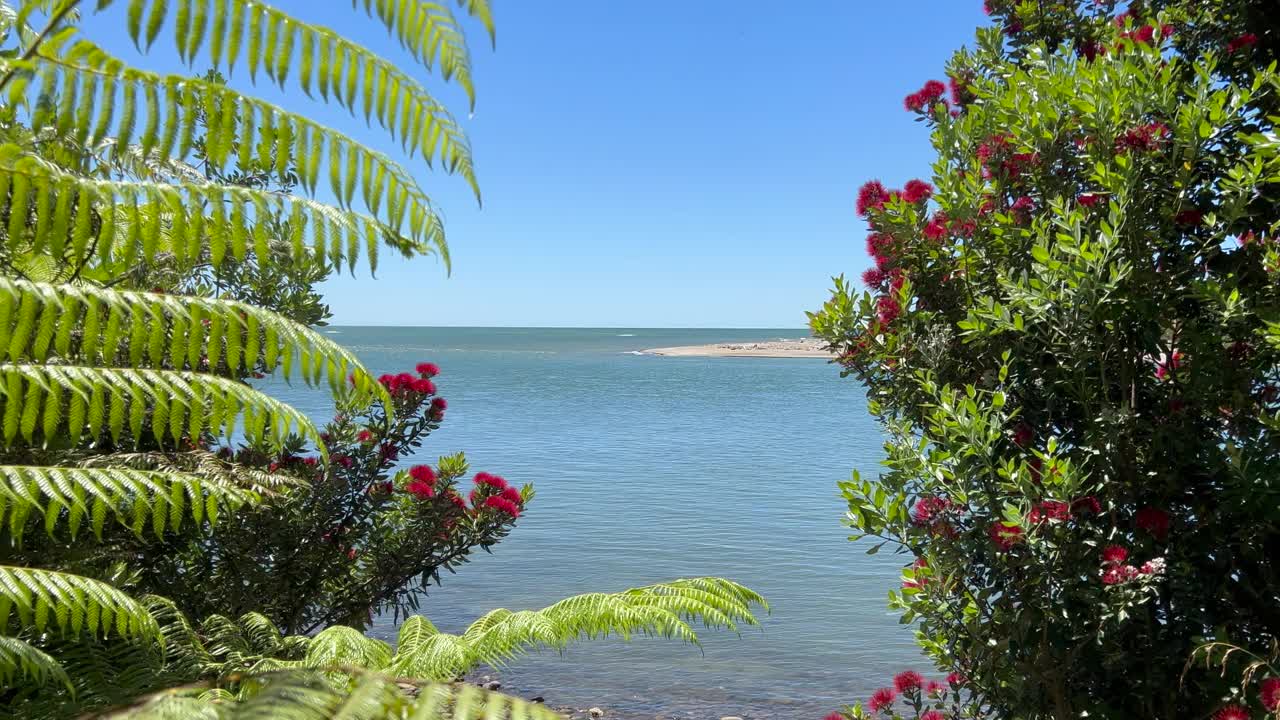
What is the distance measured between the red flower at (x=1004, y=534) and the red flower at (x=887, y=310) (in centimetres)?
96

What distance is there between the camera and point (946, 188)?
367cm

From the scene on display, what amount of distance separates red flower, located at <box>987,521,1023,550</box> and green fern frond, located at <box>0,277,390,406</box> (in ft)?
7.11

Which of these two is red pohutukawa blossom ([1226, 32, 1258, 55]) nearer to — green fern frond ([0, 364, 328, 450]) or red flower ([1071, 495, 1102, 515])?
red flower ([1071, 495, 1102, 515])

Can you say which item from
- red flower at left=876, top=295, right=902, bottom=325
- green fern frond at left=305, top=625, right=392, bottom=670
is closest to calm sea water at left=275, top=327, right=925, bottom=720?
green fern frond at left=305, top=625, right=392, bottom=670

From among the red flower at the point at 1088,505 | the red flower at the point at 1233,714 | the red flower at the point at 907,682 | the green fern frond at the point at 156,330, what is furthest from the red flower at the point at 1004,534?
the green fern frond at the point at 156,330

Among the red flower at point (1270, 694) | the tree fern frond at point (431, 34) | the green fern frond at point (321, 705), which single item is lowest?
the red flower at point (1270, 694)

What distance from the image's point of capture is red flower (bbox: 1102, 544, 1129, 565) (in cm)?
300

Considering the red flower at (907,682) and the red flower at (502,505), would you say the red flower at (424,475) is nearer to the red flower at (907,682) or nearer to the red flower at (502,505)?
the red flower at (502,505)

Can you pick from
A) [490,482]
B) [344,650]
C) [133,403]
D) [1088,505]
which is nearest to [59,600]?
[133,403]

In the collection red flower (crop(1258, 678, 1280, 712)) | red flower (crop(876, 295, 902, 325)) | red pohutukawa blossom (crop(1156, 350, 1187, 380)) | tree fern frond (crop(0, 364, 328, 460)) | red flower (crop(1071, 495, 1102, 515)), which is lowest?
red flower (crop(1258, 678, 1280, 712))

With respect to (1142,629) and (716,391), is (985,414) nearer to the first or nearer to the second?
(1142,629)

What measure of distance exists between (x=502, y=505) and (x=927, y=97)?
3389 millimetres

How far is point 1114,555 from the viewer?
3.01 meters

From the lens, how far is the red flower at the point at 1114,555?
300 centimetres
